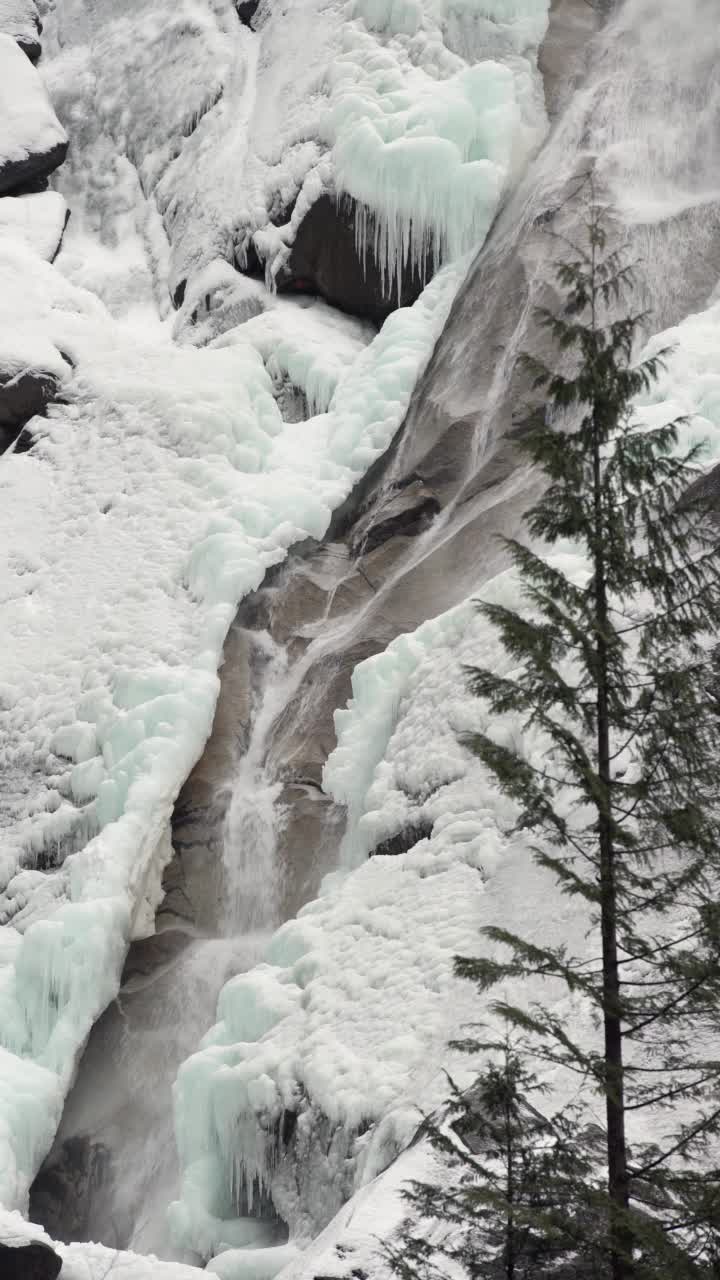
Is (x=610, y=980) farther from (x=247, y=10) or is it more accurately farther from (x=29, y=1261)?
(x=247, y=10)

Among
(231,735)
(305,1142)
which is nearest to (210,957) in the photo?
(231,735)

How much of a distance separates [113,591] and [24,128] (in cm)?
1235

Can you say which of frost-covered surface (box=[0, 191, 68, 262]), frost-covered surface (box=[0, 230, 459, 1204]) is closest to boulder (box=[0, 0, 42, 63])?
frost-covered surface (box=[0, 191, 68, 262])

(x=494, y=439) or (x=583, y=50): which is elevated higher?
(x=583, y=50)

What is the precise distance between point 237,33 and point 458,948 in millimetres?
20841

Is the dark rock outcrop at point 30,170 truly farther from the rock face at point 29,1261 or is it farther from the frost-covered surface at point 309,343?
the rock face at point 29,1261

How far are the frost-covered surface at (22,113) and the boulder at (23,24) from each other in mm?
1503

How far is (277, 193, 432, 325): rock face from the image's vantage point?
22031 mm

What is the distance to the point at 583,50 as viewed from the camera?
77.0 ft

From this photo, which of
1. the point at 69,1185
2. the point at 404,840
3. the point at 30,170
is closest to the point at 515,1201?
the point at 404,840

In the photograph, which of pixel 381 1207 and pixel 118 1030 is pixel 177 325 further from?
pixel 381 1207

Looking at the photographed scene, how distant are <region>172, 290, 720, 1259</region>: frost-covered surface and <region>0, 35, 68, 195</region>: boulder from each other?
15.6 m

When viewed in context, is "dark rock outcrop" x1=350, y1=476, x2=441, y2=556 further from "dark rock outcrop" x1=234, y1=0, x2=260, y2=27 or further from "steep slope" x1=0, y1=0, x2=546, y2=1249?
"dark rock outcrop" x1=234, y1=0, x2=260, y2=27

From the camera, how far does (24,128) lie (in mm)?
26906
